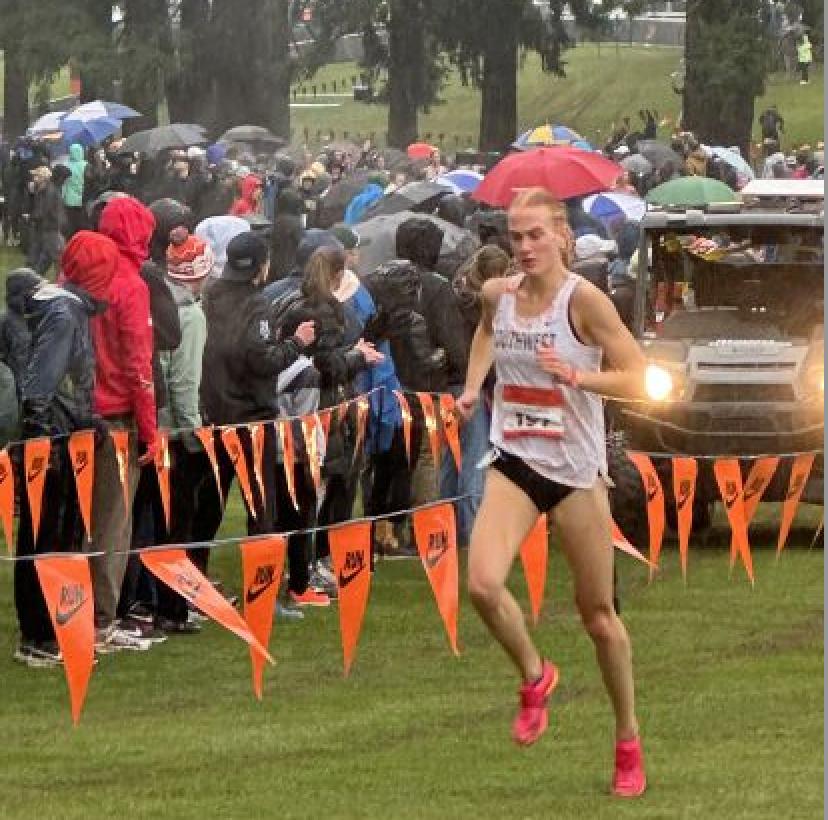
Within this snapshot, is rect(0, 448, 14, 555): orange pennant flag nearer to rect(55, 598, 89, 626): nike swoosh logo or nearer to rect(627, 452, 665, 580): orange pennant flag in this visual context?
rect(55, 598, 89, 626): nike swoosh logo

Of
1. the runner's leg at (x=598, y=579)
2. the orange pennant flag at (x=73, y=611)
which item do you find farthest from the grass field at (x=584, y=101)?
the runner's leg at (x=598, y=579)

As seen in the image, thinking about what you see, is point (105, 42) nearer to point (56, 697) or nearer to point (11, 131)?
point (11, 131)

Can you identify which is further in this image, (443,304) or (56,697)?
(443,304)

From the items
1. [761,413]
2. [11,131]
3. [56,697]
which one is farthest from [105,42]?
[56,697]

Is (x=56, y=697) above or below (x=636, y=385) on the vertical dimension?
below

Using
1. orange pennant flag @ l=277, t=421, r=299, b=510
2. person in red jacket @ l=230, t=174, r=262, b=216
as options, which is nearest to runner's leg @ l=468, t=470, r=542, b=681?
orange pennant flag @ l=277, t=421, r=299, b=510

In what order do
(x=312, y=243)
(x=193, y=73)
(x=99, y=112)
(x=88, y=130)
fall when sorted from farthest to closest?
(x=193, y=73)
(x=99, y=112)
(x=88, y=130)
(x=312, y=243)

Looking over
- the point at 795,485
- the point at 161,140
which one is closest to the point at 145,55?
the point at 161,140

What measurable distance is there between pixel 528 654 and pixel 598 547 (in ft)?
1.41

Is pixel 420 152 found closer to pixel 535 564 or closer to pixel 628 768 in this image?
pixel 535 564

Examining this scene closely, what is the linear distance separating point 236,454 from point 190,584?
3432 mm

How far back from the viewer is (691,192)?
93.8ft

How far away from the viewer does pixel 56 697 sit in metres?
12.6

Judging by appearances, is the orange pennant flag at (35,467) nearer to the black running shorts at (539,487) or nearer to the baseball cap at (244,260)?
the baseball cap at (244,260)
